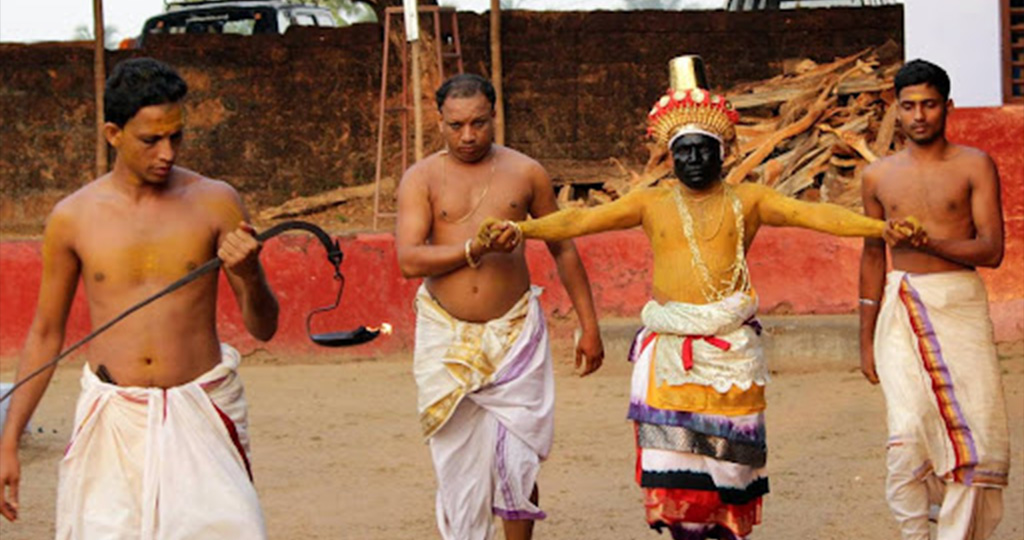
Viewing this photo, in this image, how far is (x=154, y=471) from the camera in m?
→ 4.70

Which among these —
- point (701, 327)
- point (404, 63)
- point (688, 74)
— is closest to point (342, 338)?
point (701, 327)

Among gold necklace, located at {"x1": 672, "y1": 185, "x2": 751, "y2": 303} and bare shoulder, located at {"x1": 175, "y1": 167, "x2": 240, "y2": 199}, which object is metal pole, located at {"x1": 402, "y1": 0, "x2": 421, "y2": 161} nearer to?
gold necklace, located at {"x1": 672, "y1": 185, "x2": 751, "y2": 303}

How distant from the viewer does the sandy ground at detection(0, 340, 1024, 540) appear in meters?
7.73

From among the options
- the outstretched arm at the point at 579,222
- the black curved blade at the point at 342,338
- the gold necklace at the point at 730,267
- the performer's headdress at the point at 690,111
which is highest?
the performer's headdress at the point at 690,111

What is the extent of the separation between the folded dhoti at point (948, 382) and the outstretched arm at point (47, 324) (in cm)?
329

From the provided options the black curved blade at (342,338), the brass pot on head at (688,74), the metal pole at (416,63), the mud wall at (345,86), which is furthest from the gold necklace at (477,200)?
the mud wall at (345,86)

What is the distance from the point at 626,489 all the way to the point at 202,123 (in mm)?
8324

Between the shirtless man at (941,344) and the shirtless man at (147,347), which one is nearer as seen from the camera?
the shirtless man at (147,347)

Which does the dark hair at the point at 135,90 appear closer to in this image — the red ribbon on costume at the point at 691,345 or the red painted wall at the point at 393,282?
the red ribbon on costume at the point at 691,345

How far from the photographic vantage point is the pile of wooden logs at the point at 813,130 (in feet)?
45.6

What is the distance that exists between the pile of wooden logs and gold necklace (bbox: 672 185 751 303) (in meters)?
7.70

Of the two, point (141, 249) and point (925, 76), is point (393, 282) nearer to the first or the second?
point (925, 76)

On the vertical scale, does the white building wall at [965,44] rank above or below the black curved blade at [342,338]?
above

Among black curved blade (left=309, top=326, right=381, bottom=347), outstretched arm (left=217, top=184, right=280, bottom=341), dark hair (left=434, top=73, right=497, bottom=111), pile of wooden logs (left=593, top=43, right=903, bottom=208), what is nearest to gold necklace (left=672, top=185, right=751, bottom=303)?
dark hair (left=434, top=73, right=497, bottom=111)
